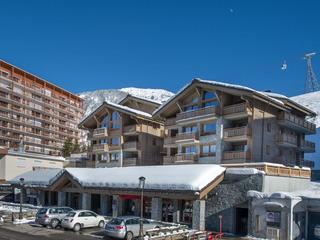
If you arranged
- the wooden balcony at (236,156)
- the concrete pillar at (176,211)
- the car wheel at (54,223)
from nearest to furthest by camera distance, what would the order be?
the car wheel at (54,223)
the concrete pillar at (176,211)
the wooden balcony at (236,156)

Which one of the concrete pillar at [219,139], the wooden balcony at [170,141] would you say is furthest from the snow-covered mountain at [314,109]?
the concrete pillar at [219,139]

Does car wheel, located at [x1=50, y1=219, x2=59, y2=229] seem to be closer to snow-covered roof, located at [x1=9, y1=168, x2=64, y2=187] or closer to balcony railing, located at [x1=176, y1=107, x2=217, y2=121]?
snow-covered roof, located at [x1=9, y1=168, x2=64, y2=187]

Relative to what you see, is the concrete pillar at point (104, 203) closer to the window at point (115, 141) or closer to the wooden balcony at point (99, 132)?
the window at point (115, 141)

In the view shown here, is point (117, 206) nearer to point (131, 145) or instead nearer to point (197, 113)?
point (197, 113)

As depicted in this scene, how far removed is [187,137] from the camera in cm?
4525

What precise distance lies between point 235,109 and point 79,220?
18332 millimetres

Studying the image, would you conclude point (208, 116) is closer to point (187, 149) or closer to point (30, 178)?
point (187, 149)

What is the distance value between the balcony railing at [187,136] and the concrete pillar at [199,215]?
470 inches

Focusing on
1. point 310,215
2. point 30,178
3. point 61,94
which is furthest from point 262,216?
point 61,94

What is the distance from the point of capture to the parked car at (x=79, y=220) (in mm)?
33312

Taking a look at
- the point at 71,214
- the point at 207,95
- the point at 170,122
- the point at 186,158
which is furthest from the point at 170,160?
the point at 71,214

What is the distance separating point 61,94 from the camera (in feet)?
452

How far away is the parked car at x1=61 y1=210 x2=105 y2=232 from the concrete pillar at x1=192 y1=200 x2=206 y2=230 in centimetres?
857

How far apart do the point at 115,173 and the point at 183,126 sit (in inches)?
374
